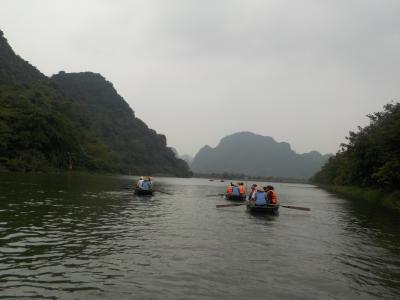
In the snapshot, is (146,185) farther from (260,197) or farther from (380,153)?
(380,153)

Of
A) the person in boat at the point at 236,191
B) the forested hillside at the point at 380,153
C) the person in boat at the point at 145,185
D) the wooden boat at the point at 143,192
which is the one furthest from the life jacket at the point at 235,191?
the forested hillside at the point at 380,153

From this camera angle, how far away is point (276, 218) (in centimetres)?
2600

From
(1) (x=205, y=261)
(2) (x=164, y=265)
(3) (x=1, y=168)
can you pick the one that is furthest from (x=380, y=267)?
(3) (x=1, y=168)

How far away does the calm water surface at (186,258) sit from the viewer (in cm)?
1011

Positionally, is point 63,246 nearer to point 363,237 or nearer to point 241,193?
point 363,237

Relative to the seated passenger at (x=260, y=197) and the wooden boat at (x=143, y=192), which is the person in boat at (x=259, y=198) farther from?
the wooden boat at (x=143, y=192)

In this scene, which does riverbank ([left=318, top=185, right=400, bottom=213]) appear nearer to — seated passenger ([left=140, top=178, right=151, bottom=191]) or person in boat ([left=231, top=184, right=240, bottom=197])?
person in boat ([left=231, top=184, right=240, bottom=197])

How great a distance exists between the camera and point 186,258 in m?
13.4

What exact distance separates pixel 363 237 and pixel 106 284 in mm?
14534

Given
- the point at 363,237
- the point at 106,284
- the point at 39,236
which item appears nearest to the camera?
the point at 106,284

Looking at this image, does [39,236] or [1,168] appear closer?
[39,236]

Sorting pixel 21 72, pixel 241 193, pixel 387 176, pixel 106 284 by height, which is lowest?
pixel 106 284

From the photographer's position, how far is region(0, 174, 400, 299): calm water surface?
398 inches

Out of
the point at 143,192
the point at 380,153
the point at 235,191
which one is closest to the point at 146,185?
the point at 143,192
